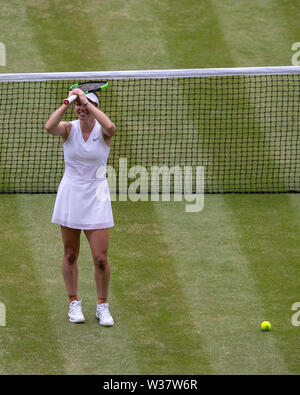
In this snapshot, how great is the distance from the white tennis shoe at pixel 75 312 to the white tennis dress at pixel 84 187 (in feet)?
3.39

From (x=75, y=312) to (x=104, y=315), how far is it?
0.38 metres

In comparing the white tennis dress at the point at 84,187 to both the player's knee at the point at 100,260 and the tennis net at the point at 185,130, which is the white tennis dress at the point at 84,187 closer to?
the player's knee at the point at 100,260

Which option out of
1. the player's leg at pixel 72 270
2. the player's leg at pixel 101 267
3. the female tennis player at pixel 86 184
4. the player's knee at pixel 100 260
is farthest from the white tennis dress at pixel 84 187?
the player's knee at pixel 100 260

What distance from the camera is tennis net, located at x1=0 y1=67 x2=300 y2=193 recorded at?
578 inches

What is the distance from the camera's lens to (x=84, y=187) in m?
10.4

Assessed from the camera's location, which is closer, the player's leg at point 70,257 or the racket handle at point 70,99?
the racket handle at point 70,99

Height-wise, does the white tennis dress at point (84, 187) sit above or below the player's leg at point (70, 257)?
above

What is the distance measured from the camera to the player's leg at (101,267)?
10430 mm

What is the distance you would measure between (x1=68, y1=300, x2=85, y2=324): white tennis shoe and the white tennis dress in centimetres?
103

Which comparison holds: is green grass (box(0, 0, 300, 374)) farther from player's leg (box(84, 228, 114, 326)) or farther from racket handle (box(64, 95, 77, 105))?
racket handle (box(64, 95, 77, 105))

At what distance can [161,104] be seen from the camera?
1631cm

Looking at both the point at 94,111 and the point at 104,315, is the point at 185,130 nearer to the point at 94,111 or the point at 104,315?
the point at 94,111
